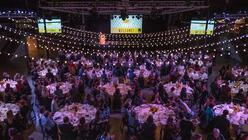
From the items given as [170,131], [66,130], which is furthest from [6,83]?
[170,131]

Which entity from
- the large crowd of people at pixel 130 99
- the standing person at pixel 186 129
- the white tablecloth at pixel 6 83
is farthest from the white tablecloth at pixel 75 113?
the white tablecloth at pixel 6 83

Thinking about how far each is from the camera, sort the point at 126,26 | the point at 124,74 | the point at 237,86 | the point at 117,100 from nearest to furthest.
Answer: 1. the point at 117,100
2. the point at 237,86
3. the point at 124,74
4. the point at 126,26

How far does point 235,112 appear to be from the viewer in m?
10.8

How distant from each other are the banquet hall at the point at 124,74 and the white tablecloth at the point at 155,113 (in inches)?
1.2

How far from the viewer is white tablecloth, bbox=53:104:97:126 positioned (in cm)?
1039

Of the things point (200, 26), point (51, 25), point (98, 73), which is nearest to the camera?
point (98, 73)

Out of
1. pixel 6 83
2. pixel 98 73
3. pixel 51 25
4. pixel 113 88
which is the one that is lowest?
pixel 113 88

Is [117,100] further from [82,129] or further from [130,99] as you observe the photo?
[82,129]

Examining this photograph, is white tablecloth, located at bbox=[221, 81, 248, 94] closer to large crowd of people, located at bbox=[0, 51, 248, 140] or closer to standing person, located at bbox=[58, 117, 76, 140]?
large crowd of people, located at bbox=[0, 51, 248, 140]

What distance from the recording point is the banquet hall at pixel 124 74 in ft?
33.4

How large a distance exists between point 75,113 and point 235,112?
15.7 feet

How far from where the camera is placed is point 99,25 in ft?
69.4

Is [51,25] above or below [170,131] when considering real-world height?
above

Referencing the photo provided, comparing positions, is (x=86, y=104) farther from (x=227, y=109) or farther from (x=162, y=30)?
(x=162, y=30)
